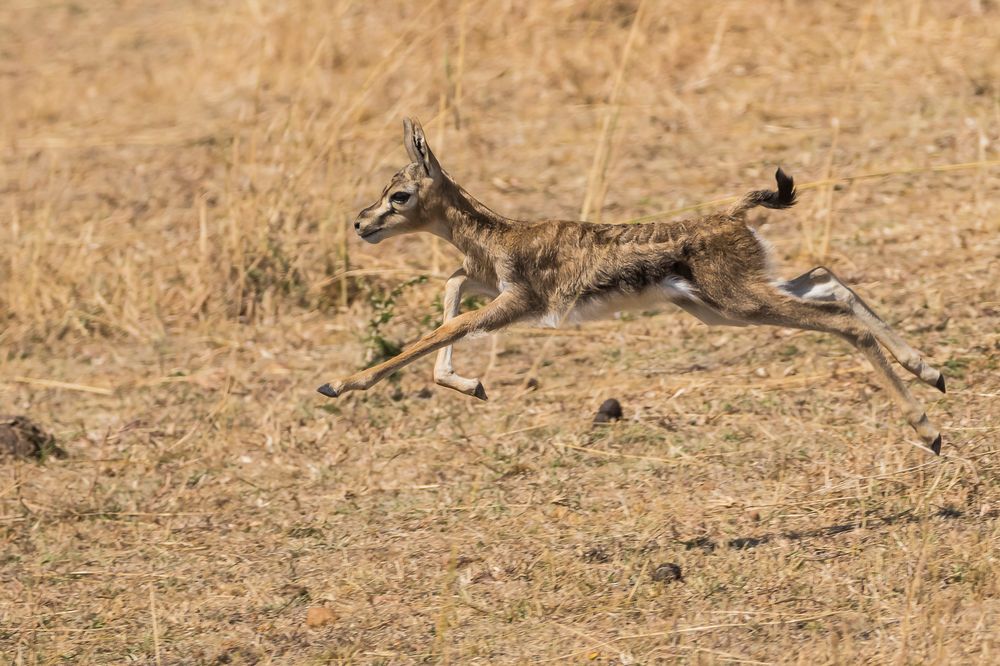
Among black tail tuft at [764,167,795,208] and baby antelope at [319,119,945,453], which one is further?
baby antelope at [319,119,945,453]

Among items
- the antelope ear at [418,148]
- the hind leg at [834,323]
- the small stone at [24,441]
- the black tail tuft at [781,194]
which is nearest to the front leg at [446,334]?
the antelope ear at [418,148]

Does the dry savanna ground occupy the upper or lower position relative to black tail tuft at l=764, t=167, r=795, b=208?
lower

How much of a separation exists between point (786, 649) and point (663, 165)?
6139mm

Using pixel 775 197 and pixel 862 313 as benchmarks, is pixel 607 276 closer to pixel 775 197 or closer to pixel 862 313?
pixel 775 197

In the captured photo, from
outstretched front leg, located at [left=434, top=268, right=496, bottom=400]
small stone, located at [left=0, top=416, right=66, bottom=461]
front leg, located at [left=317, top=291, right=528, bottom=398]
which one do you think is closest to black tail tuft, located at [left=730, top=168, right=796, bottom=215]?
front leg, located at [left=317, top=291, right=528, bottom=398]

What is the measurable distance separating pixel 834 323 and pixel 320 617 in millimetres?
2570

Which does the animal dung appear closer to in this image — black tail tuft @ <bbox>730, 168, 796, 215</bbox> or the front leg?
the front leg

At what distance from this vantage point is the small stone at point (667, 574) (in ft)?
20.5

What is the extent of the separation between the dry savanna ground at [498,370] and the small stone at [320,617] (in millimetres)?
105

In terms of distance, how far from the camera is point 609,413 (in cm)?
789

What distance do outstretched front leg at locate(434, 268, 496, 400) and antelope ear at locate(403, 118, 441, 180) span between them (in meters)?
0.50

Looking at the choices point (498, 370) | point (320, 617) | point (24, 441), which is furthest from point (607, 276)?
point (24, 441)

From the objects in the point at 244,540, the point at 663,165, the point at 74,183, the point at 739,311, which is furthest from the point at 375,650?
the point at 74,183

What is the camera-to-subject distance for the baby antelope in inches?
256
